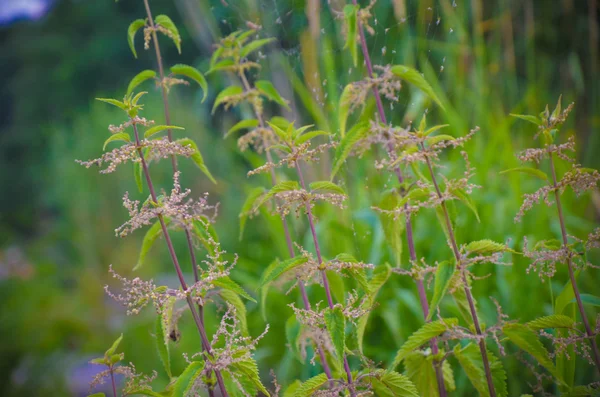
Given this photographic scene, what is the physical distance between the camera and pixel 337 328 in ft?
2.75

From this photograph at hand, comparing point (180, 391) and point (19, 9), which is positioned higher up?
point (19, 9)

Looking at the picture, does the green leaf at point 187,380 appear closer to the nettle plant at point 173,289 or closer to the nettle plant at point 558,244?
the nettle plant at point 173,289

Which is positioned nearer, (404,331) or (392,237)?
(392,237)

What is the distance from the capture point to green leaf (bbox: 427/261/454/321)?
85 centimetres

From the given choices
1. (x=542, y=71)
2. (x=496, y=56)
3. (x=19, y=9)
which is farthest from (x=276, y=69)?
(x=19, y=9)

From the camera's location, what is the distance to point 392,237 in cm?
106

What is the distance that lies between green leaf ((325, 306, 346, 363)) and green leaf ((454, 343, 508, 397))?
234 millimetres

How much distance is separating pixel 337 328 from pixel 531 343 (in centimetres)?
33

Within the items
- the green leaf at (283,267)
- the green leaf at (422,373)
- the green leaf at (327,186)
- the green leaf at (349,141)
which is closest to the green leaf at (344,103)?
the green leaf at (349,141)

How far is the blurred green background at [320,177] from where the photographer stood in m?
2.08

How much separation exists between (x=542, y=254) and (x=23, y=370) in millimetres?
2130

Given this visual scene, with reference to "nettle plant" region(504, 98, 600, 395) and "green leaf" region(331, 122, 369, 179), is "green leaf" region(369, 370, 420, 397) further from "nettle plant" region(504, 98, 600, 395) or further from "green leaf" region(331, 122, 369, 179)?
"green leaf" region(331, 122, 369, 179)

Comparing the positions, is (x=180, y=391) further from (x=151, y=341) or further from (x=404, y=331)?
(x=151, y=341)

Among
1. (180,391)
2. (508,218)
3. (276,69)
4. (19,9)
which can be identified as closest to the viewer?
(180,391)
